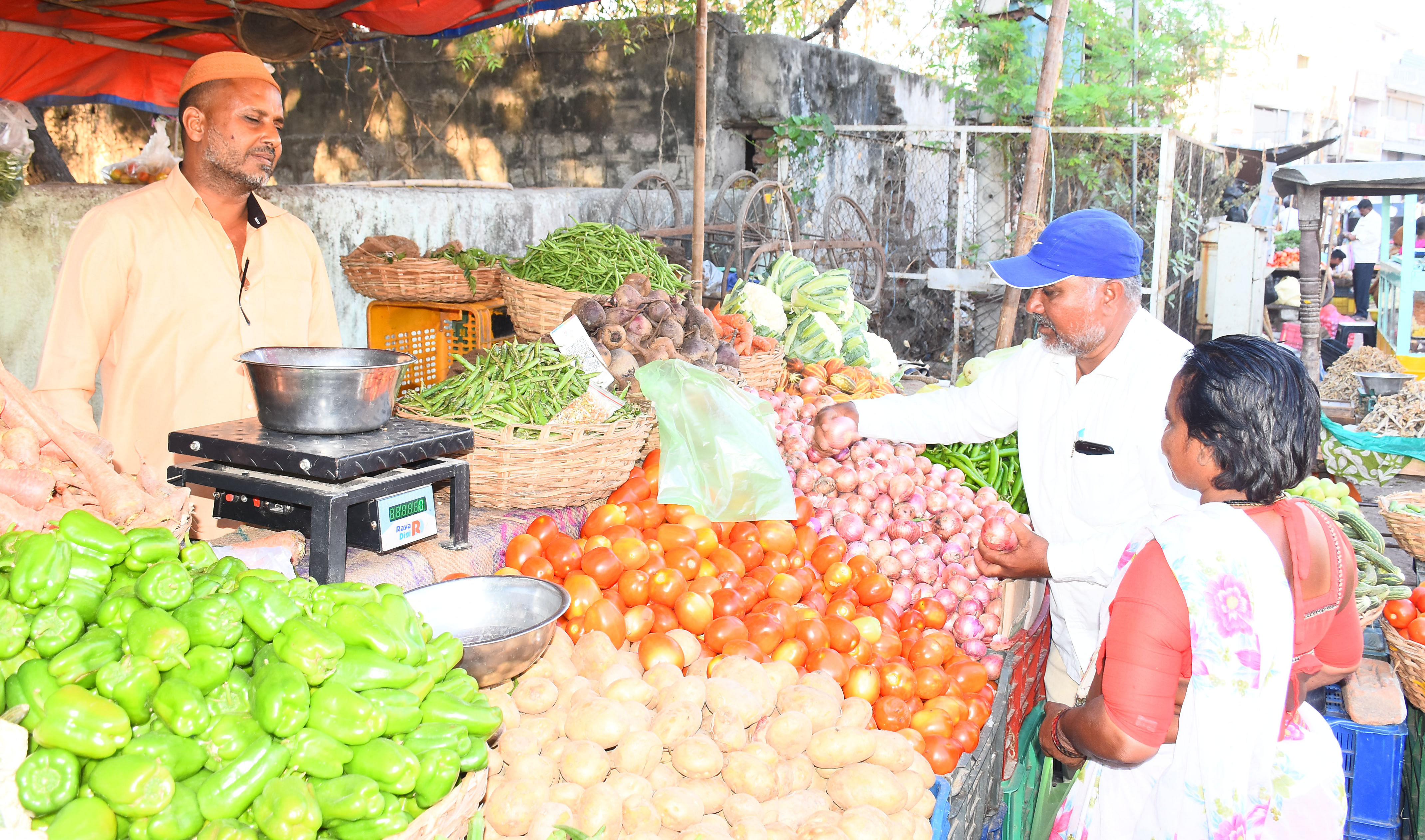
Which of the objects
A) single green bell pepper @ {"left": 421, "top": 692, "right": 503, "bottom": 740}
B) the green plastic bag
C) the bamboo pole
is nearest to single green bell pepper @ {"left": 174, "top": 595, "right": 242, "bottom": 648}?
single green bell pepper @ {"left": 421, "top": 692, "right": 503, "bottom": 740}

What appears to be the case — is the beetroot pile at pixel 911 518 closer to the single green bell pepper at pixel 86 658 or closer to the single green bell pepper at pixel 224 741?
the single green bell pepper at pixel 224 741

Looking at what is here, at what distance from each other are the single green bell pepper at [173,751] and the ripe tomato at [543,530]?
5.04 feet

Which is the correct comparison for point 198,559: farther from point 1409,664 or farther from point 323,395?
point 1409,664

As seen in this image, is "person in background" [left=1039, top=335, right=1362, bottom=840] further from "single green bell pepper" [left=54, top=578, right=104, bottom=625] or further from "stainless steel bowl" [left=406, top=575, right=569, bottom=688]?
"single green bell pepper" [left=54, top=578, right=104, bottom=625]

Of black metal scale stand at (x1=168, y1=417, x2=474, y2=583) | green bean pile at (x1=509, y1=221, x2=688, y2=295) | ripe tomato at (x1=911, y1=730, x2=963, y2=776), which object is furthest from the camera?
green bean pile at (x1=509, y1=221, x2=688, y2=295)

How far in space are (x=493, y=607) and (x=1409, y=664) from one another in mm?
3457

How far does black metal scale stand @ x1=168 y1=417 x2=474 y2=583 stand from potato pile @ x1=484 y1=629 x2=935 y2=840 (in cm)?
58

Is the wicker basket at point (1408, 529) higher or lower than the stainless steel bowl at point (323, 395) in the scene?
lower

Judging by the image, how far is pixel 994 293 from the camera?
35.9 feet

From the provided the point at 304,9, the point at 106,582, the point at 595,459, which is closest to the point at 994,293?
the point at 304,9

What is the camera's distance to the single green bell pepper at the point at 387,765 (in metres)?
1.40

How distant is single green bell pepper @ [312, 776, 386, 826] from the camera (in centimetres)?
136

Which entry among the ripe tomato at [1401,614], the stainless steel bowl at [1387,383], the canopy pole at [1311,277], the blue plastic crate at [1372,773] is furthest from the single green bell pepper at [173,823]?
the canopy pole at [1311,277]

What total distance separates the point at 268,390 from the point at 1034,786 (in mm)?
2767
